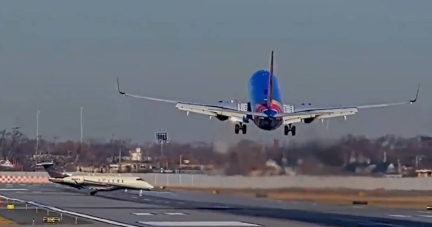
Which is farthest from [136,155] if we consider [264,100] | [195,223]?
[195,223]

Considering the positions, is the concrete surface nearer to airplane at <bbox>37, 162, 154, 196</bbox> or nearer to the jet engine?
the jet engine

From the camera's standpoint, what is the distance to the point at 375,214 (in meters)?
71.2

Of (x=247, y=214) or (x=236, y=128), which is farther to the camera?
(x=236, y=128)

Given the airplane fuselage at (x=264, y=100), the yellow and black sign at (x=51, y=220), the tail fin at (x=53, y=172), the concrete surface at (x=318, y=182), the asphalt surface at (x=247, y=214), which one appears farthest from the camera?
the tail fin at (x=53, y=172)

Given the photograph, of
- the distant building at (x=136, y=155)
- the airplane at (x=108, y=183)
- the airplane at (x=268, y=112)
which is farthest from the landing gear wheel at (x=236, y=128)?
the distant building at (x=136, y=155)

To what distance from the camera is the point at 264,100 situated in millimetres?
90812

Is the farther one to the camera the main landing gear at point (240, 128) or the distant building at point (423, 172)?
the main landing gear at point (240, 128)

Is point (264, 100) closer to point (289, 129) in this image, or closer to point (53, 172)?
point (289, 129)

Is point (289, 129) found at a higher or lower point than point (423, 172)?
higher

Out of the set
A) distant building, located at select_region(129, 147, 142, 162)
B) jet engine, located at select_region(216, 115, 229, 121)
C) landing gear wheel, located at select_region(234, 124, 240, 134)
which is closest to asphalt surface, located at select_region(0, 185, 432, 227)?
landing gear wheel, located at select_region(234, 124, 240, 134)

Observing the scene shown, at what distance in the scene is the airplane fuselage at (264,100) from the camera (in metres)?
83.5

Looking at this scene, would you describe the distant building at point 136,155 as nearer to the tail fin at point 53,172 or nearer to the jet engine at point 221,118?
the tail fin at point 53,172

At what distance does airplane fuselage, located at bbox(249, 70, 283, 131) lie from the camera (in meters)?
83.5

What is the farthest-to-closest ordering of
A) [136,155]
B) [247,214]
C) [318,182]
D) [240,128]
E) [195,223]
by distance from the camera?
[136,155] < [240,128] < [318,182] < [247,214] < [195,223]
